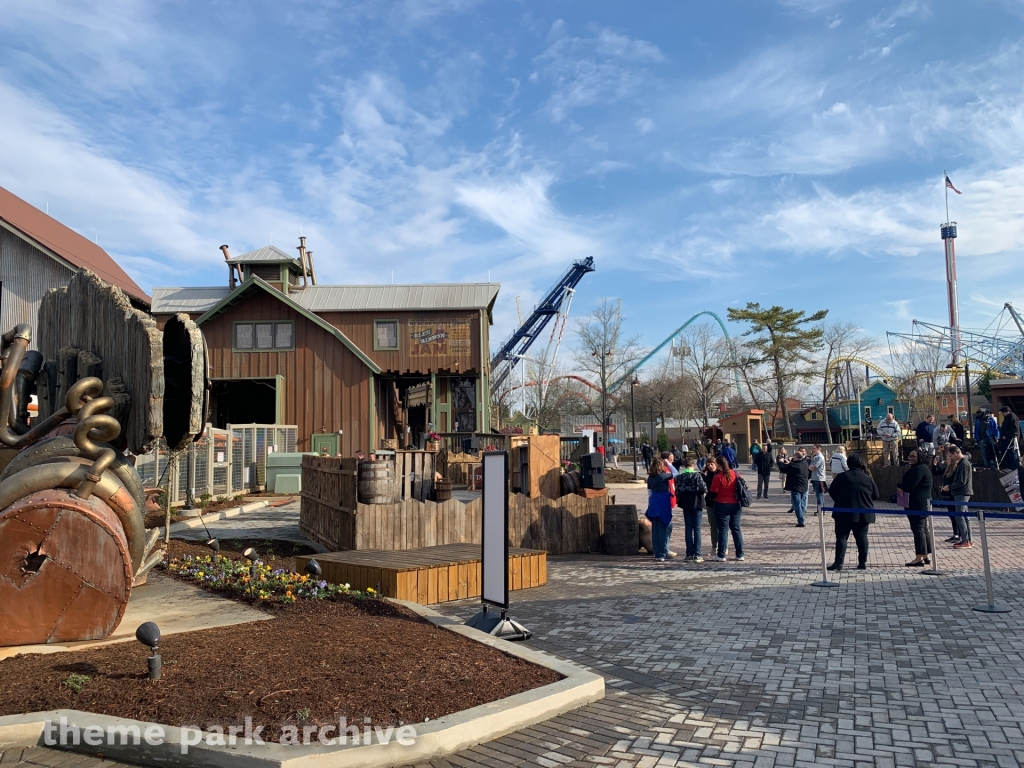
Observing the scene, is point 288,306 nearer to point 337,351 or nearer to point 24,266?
point 337,351

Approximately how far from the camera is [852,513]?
36.5 ft

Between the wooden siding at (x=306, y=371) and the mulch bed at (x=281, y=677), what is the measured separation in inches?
970

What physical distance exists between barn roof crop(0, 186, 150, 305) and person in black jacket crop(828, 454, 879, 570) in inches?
907

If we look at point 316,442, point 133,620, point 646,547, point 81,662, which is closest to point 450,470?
point 316,442

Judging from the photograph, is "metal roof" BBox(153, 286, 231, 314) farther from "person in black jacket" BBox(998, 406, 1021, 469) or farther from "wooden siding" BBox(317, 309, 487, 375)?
"person in black jacket" BBox(998, 406, 1021, 469)

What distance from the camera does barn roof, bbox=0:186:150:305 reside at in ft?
94.3

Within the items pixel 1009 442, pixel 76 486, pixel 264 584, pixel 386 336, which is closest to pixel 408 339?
pixel 386 336

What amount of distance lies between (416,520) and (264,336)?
22235 mm

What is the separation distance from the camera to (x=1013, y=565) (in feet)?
36.3

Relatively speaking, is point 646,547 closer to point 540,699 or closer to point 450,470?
point 540,699

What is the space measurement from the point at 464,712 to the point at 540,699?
566 millimetres

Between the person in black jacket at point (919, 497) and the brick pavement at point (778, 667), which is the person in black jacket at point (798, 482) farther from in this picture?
the brick pavement at point (778, 667)

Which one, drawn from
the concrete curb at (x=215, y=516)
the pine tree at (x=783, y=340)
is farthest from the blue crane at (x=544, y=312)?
the concrete curb at (x=215, y=516)

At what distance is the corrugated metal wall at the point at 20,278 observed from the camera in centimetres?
2841
